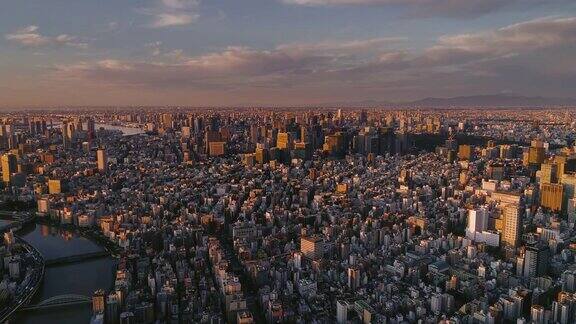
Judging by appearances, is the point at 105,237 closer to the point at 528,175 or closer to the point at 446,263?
the point at 446,263

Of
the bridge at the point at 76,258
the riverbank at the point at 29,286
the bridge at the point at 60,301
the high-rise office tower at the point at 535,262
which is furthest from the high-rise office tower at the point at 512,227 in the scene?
the riverbank at the point at 29,286

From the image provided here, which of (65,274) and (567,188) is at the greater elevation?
(567,188)

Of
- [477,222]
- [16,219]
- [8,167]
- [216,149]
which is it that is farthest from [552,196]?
[8,167]

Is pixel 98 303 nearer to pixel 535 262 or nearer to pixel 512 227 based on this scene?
pixel 535 262

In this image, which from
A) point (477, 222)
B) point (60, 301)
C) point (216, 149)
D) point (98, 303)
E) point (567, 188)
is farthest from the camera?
point (216, 149)

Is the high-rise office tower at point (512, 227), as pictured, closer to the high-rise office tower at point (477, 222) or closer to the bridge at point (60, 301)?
the high-rise office tower at point (477, 222)

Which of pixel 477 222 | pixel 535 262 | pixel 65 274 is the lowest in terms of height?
pixel 65 274

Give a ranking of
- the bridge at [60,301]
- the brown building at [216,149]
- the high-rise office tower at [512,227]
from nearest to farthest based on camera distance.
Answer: the bridge at [60,301], the high-rise office tower at [512,227], the brown building at [216,149]

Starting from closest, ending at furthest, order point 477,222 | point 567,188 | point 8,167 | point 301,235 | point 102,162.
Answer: point 301,235 → point 477,222 → point 567,188 → point 8,167 → point 102,162
